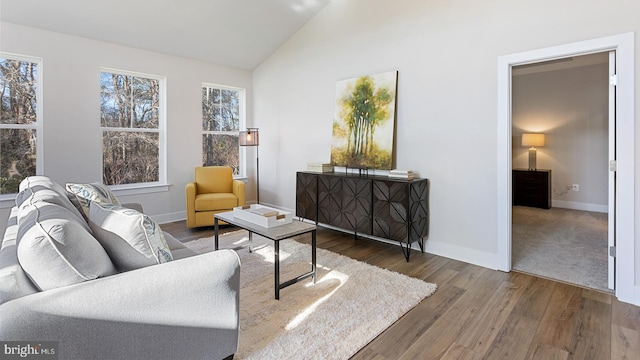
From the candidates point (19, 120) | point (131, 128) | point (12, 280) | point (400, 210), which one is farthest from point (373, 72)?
point (19, 120)

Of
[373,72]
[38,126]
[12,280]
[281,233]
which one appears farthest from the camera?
[373,72]

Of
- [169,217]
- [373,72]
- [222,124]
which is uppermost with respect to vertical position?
[373,72]

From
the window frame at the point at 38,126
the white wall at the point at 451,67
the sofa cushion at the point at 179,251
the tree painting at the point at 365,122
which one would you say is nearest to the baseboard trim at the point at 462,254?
the white wall at the point at 451,67

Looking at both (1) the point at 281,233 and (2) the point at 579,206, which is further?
(2) the point at 579,206

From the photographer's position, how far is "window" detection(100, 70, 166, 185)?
14.1ft

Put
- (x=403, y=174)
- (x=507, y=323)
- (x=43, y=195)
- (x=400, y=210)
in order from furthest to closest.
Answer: (x=403, y=174), (x=400, y=210), (x=507, y=323), (x=43, y=195)

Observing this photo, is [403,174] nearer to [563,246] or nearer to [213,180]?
[563,246]

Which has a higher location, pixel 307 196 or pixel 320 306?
pixel 307 196

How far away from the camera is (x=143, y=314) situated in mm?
1247

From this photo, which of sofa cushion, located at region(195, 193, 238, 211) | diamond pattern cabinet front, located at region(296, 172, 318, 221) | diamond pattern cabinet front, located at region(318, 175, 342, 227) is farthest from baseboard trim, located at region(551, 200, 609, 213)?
sofa cushion, located at region(195, 193, 238, 211)

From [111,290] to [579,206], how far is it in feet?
23.2

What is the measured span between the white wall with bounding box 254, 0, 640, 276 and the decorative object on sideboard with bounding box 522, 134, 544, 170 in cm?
380

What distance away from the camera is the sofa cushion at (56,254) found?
3.64ft

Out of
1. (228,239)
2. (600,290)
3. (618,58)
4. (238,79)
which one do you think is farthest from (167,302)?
(238,79)
